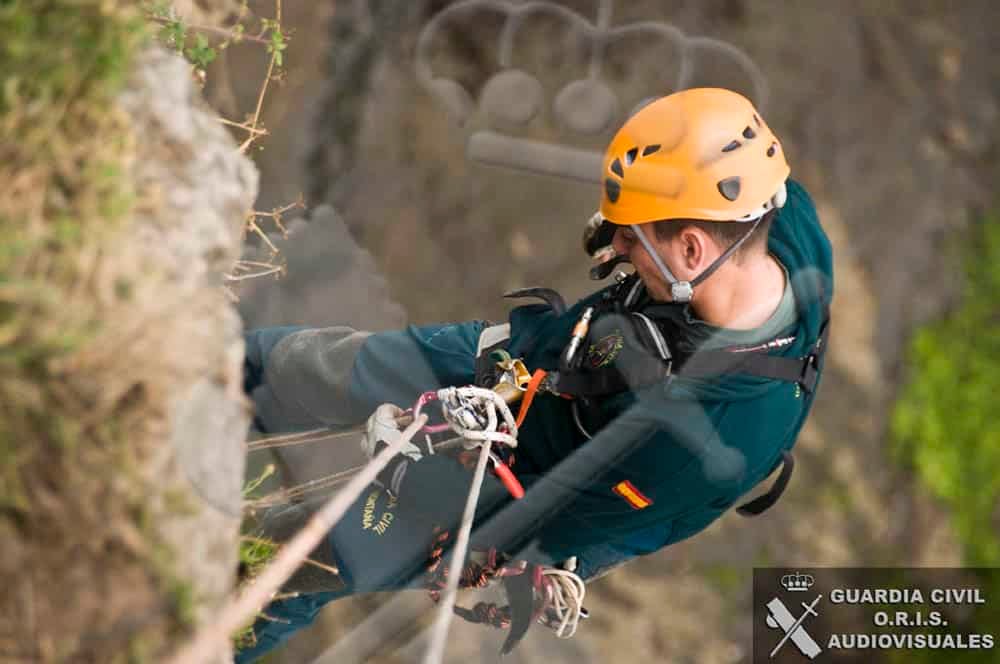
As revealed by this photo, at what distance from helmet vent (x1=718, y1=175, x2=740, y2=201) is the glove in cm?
75

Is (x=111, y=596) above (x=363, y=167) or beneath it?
above

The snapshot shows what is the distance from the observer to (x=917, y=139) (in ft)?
17.1

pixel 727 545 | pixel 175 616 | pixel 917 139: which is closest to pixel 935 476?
pixel 727 545

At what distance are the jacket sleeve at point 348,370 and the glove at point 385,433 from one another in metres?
0.17

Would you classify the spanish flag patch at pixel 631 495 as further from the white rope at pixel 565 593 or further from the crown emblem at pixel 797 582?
the crown emblem at pixel 797 582

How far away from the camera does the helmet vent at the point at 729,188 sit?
191 cm

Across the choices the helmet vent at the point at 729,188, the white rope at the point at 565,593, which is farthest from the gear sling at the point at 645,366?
the white rope at the point at 565,593

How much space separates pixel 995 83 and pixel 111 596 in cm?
533

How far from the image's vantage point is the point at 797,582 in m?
4.70

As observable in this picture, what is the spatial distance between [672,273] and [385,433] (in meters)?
0.63

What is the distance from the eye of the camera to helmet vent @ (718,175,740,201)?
6.27 feet

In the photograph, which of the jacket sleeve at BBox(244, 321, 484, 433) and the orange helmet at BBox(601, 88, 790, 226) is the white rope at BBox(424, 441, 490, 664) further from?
the orange helmet at BBox(601, 88, 790, 226)

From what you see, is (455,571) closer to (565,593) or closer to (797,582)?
(565,593)

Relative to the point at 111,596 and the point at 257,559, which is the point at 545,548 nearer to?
the point at 257,559
